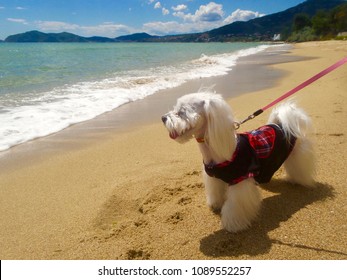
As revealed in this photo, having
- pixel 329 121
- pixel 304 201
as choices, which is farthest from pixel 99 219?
pixel 329 121

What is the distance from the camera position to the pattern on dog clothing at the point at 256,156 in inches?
110

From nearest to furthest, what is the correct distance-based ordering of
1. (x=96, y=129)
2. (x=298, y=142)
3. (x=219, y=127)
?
(x=219, y=127) < (x=298, y=142) < (x=96, y=129)

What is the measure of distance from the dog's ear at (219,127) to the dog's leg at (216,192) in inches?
19.0

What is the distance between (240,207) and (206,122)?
0.81 metres

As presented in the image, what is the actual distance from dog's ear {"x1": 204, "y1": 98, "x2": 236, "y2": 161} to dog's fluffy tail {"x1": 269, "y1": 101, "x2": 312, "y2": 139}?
90cm

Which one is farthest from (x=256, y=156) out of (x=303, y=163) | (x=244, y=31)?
(x=244, y=31)

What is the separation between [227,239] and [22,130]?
4.66 meters

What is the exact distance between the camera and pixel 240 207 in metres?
2.78

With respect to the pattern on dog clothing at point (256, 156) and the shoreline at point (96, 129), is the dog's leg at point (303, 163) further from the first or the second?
the shoreline at point (96, 129)

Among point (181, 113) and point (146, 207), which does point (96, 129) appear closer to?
point (146, 207)

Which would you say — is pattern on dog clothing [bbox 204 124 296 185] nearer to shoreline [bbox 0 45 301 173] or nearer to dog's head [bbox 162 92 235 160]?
dog's head [bbox 162 92 235 160]

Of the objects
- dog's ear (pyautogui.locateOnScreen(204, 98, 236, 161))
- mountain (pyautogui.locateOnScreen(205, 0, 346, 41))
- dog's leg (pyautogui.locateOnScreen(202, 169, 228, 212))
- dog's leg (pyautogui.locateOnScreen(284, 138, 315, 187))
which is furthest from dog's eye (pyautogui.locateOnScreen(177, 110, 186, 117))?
mountain (pyautogui.locateOnScreen(205, 0, 346, 41))

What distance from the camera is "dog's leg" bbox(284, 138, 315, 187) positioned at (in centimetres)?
335
